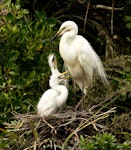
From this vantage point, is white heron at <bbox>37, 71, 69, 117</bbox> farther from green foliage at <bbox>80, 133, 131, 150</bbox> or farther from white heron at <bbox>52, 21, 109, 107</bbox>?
green foliage at <bbox>80, 133, 131, 150</bbox>

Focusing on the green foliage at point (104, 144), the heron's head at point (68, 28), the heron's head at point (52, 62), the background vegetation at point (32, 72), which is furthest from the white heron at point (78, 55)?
the green foliage at point (104, 144)

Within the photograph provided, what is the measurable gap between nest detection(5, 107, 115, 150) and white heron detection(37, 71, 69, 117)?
0.12m

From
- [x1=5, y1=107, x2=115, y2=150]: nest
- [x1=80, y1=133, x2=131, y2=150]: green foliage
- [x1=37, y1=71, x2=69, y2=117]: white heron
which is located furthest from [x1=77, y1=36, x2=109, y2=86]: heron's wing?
[x1=80, y1=133, x2=131, y2=150]: green foliage

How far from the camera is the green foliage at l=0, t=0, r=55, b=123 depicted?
7.21 m

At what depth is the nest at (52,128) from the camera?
6.70 m

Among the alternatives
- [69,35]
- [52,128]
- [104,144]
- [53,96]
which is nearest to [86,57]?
[69,35]

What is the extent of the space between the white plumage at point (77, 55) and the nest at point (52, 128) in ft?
2.20

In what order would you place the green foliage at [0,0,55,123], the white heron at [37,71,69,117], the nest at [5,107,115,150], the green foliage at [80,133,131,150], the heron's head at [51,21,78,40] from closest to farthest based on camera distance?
1. the green foliage at [80,133,131,150]
2. the nest at [5,107,115,150]
3. the white heron at [37,71,69,117]
4. the green foliage at [0,0,55,123]
5. the heron's head at [51,21,78,40]

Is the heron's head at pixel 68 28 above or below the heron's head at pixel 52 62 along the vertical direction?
above

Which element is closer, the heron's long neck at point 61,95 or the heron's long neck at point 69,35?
the heron's long neck at point 61,95

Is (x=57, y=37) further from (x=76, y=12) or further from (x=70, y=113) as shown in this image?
(x=76, y=12)

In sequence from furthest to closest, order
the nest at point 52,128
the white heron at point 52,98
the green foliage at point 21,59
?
the green foliage at point 21,59, the white heron at point 52,98, the nest at point 52,128

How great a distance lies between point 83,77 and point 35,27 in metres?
0.63

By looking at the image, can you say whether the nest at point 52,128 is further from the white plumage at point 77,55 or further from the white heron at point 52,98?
the white plumage at point 77,55
